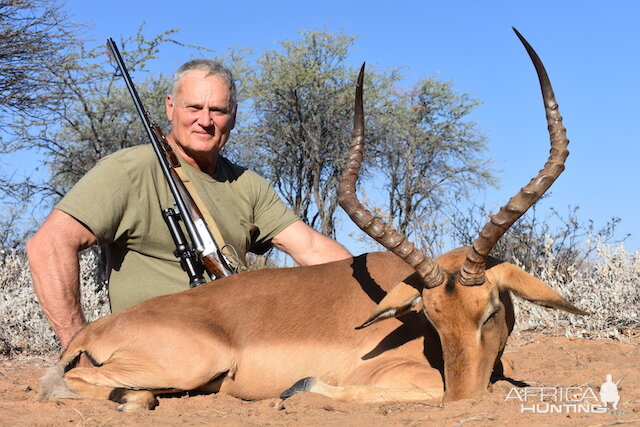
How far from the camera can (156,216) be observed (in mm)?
5480

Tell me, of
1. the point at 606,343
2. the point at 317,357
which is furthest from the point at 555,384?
the point at 606,343

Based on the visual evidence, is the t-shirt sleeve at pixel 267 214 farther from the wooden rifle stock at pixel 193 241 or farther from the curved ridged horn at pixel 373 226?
the curved ridged horn at pixel 373 226

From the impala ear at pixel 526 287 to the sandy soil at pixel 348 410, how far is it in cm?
47

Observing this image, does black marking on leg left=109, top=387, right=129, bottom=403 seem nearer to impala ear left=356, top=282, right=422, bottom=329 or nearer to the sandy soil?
the sandy soil

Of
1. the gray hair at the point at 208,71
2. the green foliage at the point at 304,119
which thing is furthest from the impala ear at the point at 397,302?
the green foliage at the point at 304,119

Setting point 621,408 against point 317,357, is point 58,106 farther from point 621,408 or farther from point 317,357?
point 621,408

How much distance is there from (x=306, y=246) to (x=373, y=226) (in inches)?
81.9

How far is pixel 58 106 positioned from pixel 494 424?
15504mm

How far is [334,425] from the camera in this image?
3627mm

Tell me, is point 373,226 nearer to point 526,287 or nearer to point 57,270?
point 526,287

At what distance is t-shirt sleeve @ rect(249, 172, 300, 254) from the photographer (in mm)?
6367

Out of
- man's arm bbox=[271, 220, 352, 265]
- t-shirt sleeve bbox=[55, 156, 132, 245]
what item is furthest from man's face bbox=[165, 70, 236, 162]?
man's arm bbox=[271, 220, 352, 265]

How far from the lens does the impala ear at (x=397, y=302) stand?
4.32m

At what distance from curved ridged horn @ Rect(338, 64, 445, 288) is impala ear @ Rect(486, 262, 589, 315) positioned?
36cm
